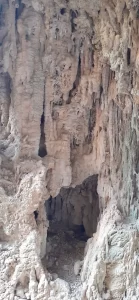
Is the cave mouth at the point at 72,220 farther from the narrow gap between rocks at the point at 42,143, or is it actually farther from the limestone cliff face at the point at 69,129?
the narrow gap between rocks at the point at 42,143

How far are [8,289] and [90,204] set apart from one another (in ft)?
6.89

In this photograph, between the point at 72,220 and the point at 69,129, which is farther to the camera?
the point at 72,220

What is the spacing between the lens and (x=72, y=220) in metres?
6.07

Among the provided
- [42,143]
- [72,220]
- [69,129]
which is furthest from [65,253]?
[69,129]

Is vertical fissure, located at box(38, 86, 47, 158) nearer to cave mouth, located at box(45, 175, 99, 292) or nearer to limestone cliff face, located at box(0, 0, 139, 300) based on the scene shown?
limestone cliff face, located at box(0, 0, 139, 300)

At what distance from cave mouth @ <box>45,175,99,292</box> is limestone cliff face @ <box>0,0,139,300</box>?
1.32 feet

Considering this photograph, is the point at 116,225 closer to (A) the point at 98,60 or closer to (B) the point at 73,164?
(B) the point at 73,164

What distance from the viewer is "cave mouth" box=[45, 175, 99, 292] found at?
528cm

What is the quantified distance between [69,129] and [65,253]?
164cm

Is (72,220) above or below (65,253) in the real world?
above

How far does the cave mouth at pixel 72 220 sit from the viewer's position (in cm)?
528

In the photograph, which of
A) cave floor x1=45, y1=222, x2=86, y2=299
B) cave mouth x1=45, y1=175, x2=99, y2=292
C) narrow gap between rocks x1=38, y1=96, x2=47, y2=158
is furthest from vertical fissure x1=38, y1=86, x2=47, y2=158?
cave floor x1=45, y1=222, x2=86, y2=299

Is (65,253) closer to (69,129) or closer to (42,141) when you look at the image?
(42,141)

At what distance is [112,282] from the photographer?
4.37 m
